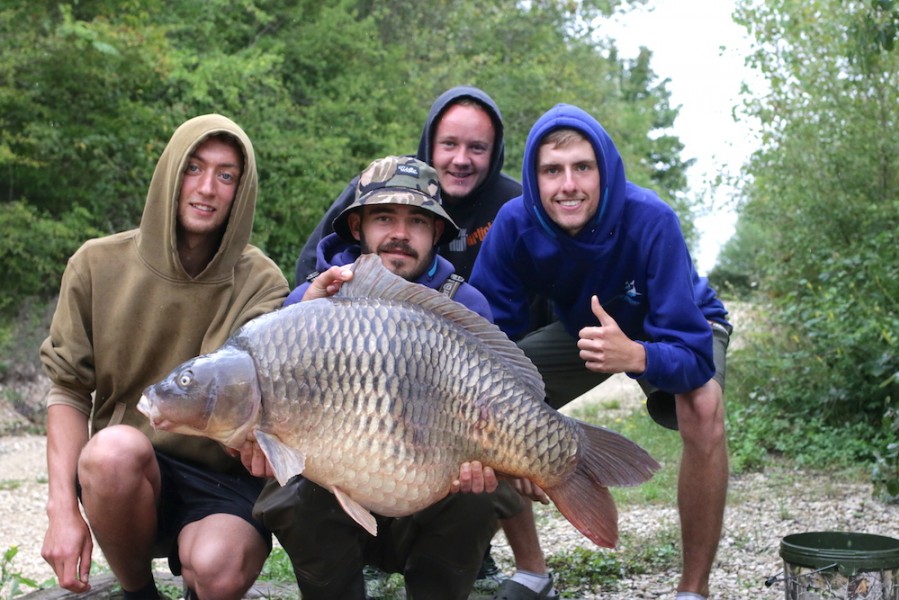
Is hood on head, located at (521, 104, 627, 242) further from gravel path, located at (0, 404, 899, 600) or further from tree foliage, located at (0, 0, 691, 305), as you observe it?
tree foliage, located at (0, 0, 691, 305)

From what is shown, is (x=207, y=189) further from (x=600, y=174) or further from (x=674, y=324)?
(x=674, y=324)

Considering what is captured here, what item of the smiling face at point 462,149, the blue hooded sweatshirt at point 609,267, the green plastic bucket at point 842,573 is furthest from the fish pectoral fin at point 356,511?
the smiling face at point 462,149

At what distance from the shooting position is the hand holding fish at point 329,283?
8.59ft

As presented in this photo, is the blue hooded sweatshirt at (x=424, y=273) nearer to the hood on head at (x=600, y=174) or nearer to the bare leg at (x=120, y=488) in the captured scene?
the hood on head at (x=600, y=174)

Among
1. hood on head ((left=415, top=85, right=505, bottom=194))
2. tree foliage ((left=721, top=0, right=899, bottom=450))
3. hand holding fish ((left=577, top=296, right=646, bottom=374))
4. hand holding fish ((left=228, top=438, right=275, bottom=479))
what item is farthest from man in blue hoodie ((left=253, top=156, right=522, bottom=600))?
tree foliage ((left=721, top=0, right=899, bottom=450))

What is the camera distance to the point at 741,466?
20.6ft

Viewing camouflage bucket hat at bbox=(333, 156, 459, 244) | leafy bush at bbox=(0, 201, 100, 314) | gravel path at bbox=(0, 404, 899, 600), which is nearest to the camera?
camouflage bucket hat at bbox=(333, 156, 459, 244)

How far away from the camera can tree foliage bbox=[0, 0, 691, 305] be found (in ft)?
31.5

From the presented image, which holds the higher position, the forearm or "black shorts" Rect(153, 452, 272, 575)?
the forearm

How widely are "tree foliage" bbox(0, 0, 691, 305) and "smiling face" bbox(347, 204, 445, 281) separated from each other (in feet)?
23.1

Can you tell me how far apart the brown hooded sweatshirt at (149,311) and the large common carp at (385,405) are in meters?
0.67

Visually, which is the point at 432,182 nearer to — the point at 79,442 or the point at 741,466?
the point at 79,442

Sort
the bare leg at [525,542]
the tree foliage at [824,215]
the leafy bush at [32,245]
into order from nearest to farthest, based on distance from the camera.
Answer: the bare leg at [525,542], the tree foliage at [824,215], the leafy bush at [32,245]

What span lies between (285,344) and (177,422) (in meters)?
0.28
